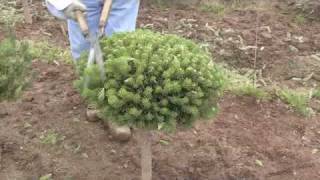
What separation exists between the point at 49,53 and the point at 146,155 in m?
1.97

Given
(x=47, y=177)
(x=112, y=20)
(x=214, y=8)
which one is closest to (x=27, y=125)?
(x=47, y=177)

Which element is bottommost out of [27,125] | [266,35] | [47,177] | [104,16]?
[47,177]

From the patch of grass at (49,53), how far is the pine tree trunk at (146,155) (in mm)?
1795

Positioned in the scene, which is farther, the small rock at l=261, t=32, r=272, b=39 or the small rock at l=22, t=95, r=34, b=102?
the small rock at l=261, t=32, r=272, b=39

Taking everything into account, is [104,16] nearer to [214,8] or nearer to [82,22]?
[82,22]

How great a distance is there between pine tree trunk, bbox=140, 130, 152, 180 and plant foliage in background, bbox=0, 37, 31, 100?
0.66m

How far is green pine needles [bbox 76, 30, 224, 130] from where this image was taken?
2551mm

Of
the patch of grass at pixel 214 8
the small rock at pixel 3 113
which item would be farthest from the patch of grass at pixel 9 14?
the patch of grass at pixel 214 8

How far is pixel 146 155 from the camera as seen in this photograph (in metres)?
2.91

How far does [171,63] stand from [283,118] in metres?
1.54

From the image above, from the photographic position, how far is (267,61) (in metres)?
4.79

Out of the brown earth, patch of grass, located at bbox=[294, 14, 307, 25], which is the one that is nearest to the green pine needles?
the brown earth

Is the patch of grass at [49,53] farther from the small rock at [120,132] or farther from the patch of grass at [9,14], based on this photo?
the small rock at [120,132]

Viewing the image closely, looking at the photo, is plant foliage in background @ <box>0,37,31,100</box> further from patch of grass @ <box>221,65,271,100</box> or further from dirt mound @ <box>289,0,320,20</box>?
dirt mound @ <box>289,0,320,20</box>
